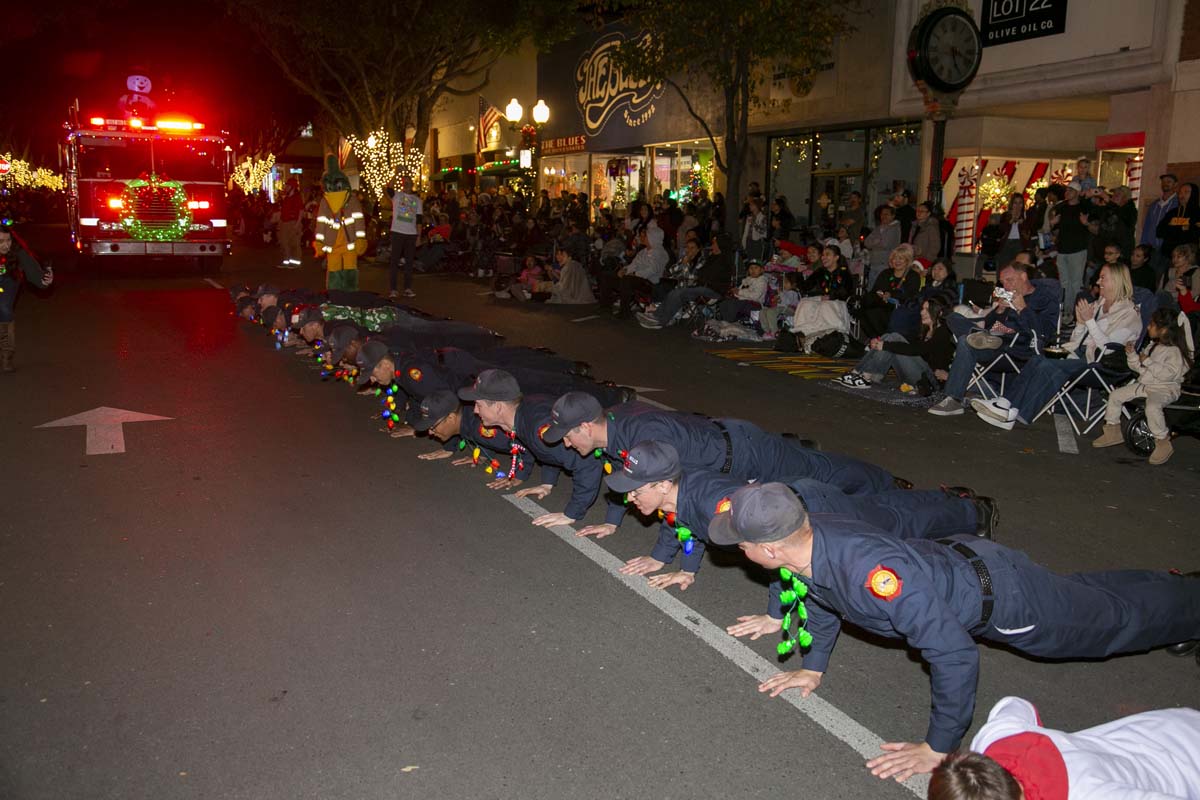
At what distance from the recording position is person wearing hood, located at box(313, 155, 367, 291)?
14910mm

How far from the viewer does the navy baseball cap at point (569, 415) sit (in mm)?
5371

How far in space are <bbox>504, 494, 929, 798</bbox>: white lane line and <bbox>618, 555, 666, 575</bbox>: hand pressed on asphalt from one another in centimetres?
5

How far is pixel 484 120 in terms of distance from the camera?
39.8 m

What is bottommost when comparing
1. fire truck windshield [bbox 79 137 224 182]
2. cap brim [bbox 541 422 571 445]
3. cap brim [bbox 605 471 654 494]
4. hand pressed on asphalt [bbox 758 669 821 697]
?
hand pressed on asphalt [bbox 758 669 821 697]

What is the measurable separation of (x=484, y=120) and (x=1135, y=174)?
92.7 ft

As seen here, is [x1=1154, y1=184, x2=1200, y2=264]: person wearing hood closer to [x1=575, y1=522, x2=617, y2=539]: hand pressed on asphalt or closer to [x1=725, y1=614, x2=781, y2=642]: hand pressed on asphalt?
[x1=575, y1=522, x2=617, y2=539]: hand pressed on asphalt

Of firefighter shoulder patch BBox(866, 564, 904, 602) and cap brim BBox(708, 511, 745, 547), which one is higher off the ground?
cap brim BBox(708, 511, 745, 547)

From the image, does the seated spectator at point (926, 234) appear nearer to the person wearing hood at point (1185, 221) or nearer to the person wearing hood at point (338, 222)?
the person wearing hood at point (1185, 221)

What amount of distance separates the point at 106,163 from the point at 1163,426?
21999 mm

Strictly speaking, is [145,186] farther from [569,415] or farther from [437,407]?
[569,415]

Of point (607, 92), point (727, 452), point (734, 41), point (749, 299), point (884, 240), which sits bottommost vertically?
point (727, 452)

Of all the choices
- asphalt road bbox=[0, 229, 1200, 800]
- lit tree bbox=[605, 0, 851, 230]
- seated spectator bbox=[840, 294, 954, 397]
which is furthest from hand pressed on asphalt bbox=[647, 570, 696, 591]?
lit tree bbox=[605, 0, 851, 230]

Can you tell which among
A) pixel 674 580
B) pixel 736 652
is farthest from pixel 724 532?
pixel 674 580

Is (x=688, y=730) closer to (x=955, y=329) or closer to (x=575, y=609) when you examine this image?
(x=575, y=609)
